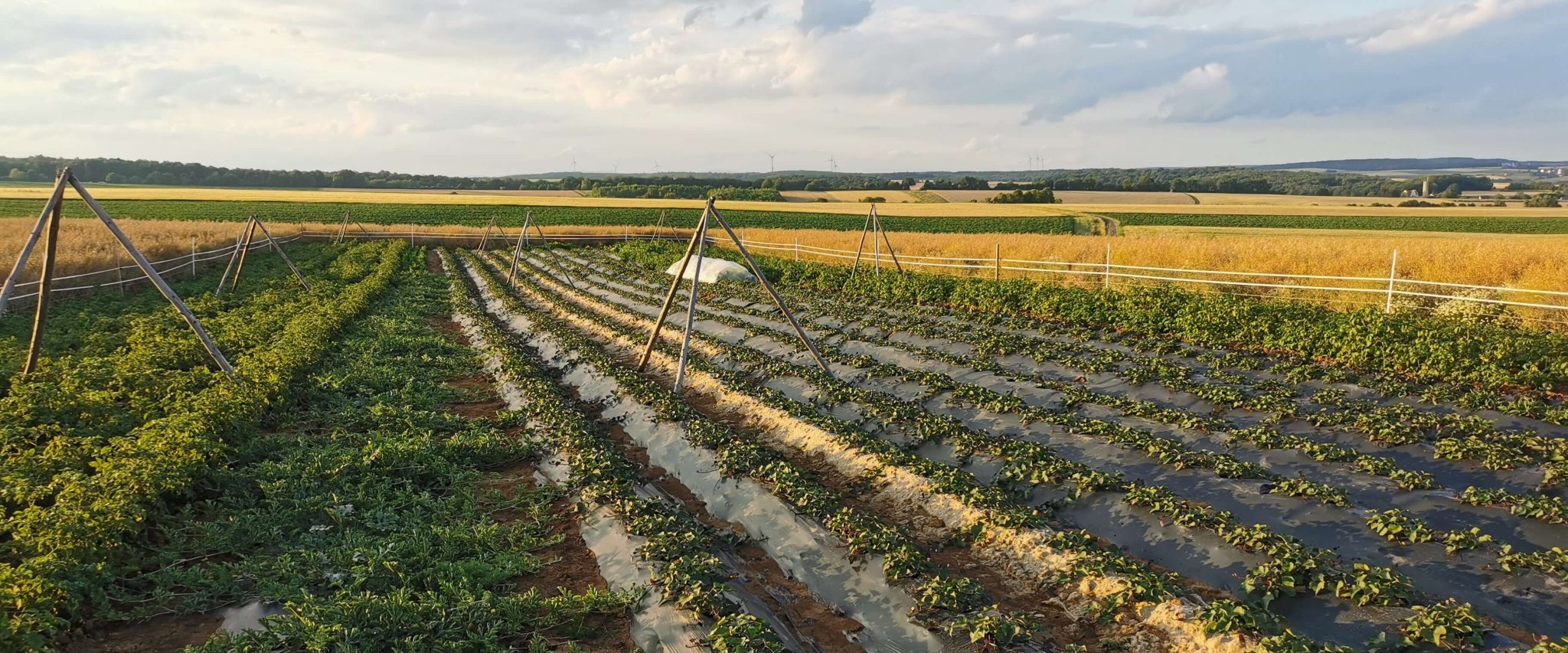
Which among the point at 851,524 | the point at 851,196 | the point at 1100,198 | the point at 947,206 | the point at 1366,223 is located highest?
the point at 851,196

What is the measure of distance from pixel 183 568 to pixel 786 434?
6556 mm

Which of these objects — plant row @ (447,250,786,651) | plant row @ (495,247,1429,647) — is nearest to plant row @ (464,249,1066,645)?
plant row @ (495,247,1429,647)

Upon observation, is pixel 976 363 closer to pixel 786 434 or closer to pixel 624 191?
pixel 786 434

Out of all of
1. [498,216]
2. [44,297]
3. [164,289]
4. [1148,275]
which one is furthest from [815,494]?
[498,216]

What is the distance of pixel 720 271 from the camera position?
28609mm

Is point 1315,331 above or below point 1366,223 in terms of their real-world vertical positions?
below

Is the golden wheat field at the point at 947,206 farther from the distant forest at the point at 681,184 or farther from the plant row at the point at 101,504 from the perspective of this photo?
the plant row at the point at 101,504

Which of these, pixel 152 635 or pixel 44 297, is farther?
pixel 44 297

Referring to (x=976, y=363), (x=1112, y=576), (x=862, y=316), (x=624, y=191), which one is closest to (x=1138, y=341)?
(x=976, y=363)

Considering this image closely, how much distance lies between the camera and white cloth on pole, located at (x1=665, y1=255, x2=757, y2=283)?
28194 millimetres

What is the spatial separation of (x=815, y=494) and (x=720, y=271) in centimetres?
2107

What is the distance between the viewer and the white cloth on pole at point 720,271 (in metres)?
28.2

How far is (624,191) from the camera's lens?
4441 inches

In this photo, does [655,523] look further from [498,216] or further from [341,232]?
[498,216]
